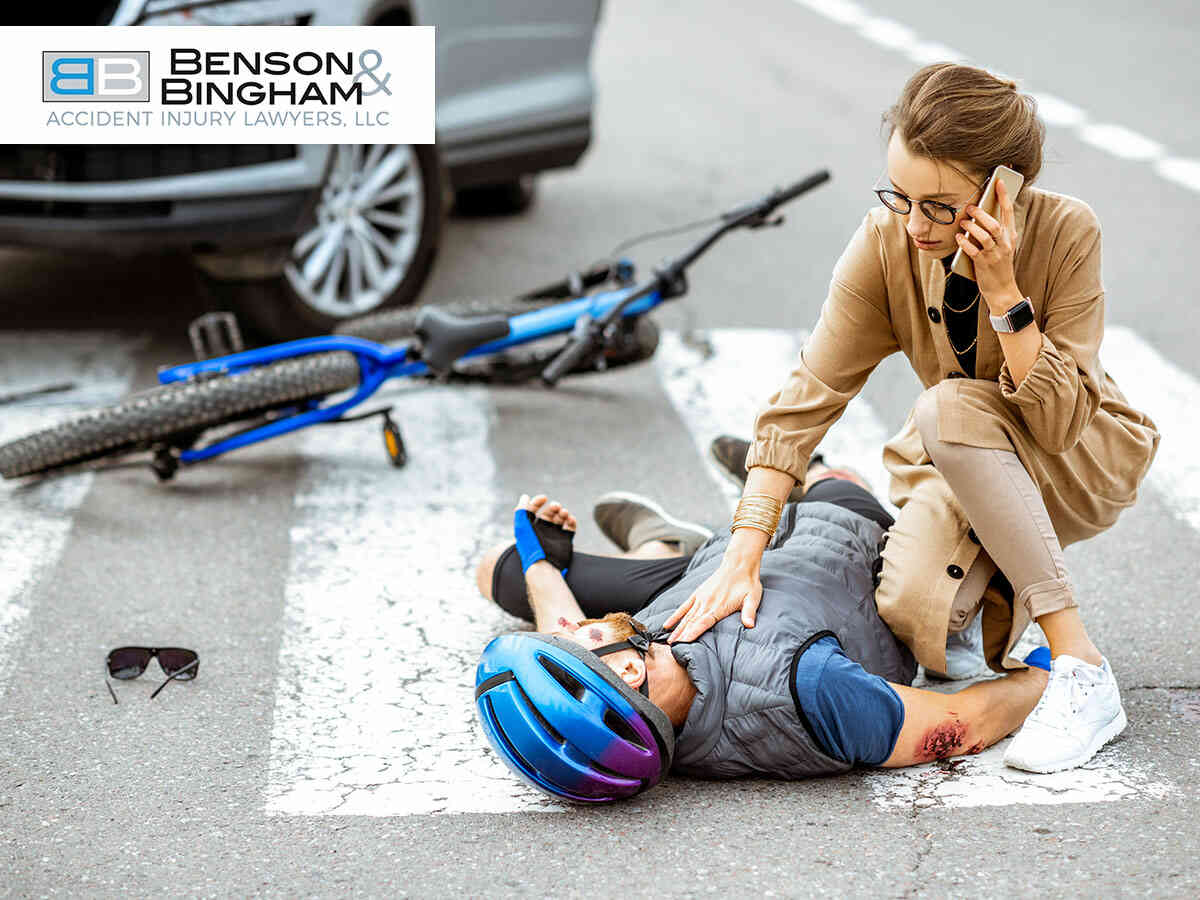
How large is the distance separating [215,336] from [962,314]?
8.82 ft

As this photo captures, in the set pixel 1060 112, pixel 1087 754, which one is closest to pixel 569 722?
pixel 1087 754

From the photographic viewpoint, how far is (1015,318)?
131 inches

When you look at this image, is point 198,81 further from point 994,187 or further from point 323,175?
point 994,187

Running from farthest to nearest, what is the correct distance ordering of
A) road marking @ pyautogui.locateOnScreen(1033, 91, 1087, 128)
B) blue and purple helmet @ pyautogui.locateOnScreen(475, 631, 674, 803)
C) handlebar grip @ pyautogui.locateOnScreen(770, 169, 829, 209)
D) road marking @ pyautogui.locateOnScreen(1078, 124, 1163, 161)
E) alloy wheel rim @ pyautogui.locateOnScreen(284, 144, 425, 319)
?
road marking @ pyautogui.locateOnScreen(1033, 91, 1087, 128)
road marking @ pyautogui.locateOnScreen(1078, 124, 1163, 161)
alloy wheel rim @ pyautogui.locateOnScreen(284, 144, 425, 319)
handlebar grip @ pyautogui.locateOnScreen(770, 169, 829, 209)
blue and purple helmet @ pyautogui.locateOnScreen(475, 631, 674, 803)

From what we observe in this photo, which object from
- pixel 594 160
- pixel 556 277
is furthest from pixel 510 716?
pixel 594 160

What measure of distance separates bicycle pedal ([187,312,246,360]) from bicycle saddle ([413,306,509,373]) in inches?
23.8

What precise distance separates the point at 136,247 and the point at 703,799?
10.1 feet

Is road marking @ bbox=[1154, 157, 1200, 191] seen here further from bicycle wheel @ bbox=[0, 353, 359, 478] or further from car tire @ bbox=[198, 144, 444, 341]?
bicycle wheel @ bbox=[0, 353, 359, 478]

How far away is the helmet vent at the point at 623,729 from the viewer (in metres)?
3.21

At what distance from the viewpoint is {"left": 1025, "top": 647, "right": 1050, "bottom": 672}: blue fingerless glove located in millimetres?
3754

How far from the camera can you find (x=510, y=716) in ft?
10.6

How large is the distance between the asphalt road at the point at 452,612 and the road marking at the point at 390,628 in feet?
0.10

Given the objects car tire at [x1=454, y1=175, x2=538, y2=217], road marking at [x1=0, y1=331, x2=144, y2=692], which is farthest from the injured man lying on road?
car tire at [x1=454, y1=175, x2=538, y2=217]

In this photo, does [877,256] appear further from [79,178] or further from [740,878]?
[79,178]
